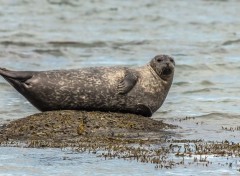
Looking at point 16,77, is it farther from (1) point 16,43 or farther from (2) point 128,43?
(2) point 128,43

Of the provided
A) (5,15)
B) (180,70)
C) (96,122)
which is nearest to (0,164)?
(96,122)

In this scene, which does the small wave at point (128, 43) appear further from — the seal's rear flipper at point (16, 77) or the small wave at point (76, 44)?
the seal's rear flipper at point (16, 77)

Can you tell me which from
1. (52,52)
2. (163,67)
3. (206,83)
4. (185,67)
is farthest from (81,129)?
(52,52)

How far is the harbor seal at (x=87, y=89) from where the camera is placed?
11688 millimetres

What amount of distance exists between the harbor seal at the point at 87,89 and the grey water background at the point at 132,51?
2.51ft

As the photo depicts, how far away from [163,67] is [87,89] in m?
1.15

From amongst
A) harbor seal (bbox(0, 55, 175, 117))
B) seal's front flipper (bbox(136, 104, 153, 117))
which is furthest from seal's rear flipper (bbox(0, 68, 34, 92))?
seal's front flipper (bbox(136, 104, 153, 117))

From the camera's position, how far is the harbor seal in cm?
1169

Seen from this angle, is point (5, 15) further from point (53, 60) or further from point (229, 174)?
point (229, 174)

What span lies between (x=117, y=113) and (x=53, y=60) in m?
9.38

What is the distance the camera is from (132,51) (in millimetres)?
22719

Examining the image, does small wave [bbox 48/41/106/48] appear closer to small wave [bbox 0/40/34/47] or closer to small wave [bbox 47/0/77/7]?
small wave [bbox 0/40/34/47]

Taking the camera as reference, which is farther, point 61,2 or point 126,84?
point 61,2

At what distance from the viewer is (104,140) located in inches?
401
